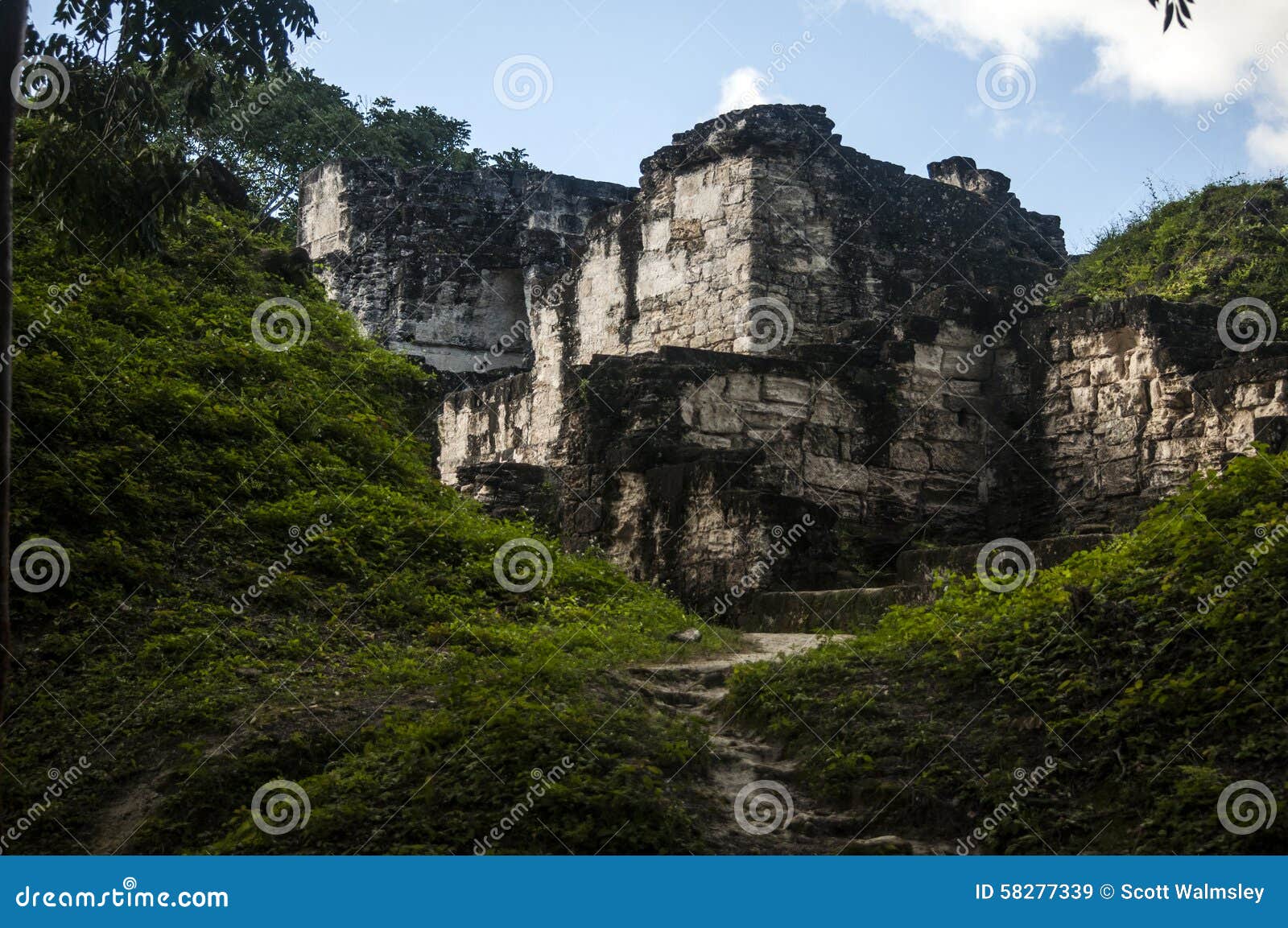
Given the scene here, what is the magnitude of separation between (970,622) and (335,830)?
3.78m

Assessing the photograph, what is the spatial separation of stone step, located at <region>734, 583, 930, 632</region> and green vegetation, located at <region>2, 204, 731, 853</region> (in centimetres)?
66

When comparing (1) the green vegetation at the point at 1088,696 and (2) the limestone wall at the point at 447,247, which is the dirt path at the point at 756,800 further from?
(2) the limestone wall at the point at 447,247

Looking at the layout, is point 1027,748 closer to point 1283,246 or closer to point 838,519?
point 838,519

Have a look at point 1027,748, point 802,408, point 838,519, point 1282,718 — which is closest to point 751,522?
point 838,519

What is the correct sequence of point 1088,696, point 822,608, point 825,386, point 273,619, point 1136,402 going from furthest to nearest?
point 825,386 < point 1136,402 < point 822,608 < point 273,619 < point 1088,696

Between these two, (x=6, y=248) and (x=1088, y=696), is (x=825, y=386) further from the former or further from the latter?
(x=6, y=248)

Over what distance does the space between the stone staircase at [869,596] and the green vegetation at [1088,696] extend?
4.67ft

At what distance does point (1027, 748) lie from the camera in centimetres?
640

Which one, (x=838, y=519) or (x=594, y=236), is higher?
(x=594, y=236)

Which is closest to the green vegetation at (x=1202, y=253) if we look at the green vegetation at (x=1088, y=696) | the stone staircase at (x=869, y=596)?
the stone staircase at (x=869, y=596)

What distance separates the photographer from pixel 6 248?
6.08 m

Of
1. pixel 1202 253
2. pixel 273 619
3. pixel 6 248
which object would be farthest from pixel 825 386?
pixel 6 248

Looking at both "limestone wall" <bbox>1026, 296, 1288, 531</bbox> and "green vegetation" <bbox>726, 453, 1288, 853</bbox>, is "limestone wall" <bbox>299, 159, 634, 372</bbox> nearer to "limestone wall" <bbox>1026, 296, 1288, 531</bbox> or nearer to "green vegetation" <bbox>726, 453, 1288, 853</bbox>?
"limestone wall" <bbox>1026, 296, 1288, 531</bbox>

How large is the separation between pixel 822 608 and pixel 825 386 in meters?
3.10
